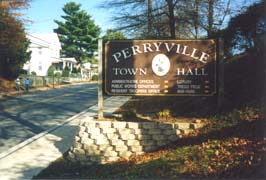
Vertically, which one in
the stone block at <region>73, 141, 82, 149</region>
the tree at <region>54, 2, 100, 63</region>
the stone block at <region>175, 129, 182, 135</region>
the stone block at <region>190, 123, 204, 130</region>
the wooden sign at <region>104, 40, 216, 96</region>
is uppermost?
the tree at <region>54, 2, 100, 63</region>

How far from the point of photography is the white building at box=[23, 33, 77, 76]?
68188 mm

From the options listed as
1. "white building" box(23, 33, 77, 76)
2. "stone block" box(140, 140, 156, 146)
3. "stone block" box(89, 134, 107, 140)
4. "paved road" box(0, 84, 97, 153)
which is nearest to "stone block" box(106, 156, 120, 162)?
"stone block" box(89, 134, 107, 140)

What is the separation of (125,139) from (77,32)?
72.1 metres

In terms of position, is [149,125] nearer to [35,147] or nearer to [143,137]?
[143,137]

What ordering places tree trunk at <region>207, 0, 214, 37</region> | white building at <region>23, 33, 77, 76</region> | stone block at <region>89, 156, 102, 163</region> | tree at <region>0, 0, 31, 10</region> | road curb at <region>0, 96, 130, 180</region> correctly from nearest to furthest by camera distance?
road curb at <region>0, 96, 130, 180</region> → stone block at <region>89, 156, 102, 163</region> → tree trunk at <region>207, 0, 214, 37</region> → tree at <region>0, 0, 31, 10</region> → white building at <region>23, 33, 77, 76</region>

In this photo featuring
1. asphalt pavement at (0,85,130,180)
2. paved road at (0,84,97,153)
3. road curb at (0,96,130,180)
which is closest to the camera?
road curb at (0,96,130,180)

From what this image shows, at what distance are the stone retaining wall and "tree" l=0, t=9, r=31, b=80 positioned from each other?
2419 cm

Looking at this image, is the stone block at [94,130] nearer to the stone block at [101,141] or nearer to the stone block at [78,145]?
the stone block at [101,141]

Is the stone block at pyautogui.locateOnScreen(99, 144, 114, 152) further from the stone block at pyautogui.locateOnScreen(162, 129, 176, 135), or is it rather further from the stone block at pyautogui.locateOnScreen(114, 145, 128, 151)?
the stone block at pyautogui.locateOnScreen(162, 129, 176, 135)

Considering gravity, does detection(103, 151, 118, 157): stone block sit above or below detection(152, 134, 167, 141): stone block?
below

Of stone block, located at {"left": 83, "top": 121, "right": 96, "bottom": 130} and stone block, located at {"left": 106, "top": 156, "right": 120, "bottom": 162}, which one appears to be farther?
stone block, located at {"left": 83, "top": 121, "right": 96, "bottom": 130}

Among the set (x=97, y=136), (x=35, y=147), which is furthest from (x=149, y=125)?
(x=35, y=147)

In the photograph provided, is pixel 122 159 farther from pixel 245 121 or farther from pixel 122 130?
pixel 245 121

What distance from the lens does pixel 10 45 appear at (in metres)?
33.7
